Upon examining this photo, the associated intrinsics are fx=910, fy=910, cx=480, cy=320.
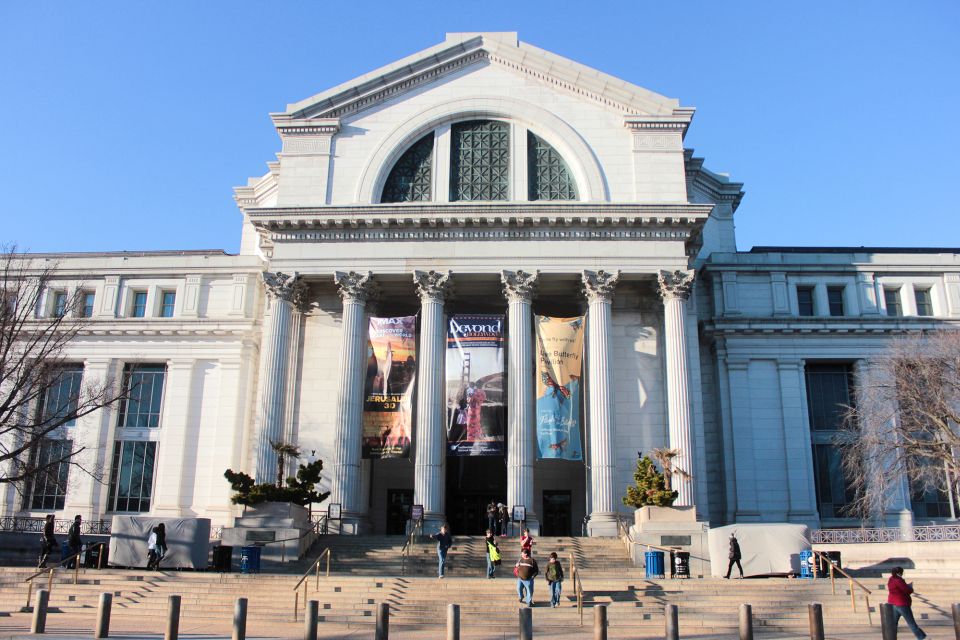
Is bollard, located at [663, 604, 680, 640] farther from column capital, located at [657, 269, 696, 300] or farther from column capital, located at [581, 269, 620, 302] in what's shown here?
column capital, located at [657, 269, 696, 300]

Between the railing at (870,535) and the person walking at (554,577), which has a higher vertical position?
the railing at (870,535)

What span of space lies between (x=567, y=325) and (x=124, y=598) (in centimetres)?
2043

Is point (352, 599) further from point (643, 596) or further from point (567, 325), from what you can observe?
point (567, 325)

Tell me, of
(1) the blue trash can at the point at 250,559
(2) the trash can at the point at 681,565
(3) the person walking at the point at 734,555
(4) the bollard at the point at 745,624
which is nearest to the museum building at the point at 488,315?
(2) the trash can at the point at 681,565

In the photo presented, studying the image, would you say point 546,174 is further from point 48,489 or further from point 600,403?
point 48,489

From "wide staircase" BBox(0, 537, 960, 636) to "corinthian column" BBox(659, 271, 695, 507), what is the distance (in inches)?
338

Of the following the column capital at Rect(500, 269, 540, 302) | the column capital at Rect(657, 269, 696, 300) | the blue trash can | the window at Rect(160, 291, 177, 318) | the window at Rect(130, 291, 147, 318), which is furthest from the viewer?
the window at Rect(130, 291, 147, 318)

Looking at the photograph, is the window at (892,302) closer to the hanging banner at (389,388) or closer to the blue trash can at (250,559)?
the hanging banner at (389,388)

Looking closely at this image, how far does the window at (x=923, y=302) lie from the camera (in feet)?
153

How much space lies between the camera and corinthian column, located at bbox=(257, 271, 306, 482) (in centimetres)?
3797

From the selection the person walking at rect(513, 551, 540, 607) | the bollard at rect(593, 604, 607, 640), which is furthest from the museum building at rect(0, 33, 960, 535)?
the bollard at rect(593, 604, 607, 640)

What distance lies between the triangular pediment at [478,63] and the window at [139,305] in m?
12.8

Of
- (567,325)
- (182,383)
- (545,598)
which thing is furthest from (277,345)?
(545,598)

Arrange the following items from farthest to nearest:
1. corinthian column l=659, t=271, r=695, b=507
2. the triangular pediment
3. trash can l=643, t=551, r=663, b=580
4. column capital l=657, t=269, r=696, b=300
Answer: the triangular pediment
column capital l=657, t=269, r=696, b=300
corinthian column l=659, t=271, r=695, b=507
trash can l=643, t=551, r=663, b=580
